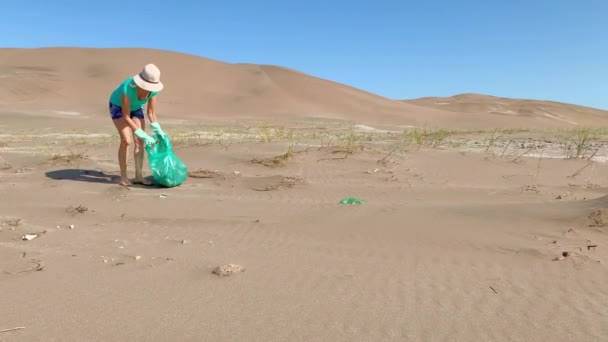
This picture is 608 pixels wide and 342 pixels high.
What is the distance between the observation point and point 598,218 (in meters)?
3.22

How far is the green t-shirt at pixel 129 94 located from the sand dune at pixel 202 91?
19.3 m

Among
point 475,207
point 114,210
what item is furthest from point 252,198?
point 475,207

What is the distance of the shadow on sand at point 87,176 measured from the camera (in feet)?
18.3

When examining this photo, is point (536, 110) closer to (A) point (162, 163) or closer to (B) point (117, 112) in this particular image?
(A) point (162, 163)

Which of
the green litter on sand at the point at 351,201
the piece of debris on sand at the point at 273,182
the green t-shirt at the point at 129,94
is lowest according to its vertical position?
the piece of debris on sand at the point at 273,182

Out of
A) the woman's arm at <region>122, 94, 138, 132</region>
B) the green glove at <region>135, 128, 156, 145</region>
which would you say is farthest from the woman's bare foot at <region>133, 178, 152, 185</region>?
the woman's arm at <region>122, 94, 138, 132</region>

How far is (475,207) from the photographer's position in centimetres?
398

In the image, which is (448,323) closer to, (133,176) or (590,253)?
(590,253)

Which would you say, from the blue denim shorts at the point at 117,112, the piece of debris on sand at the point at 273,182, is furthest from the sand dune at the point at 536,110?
the blue denim shorts at the point at 117,112

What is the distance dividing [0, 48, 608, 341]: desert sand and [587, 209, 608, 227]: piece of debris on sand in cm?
1

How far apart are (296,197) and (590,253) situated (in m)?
2.77

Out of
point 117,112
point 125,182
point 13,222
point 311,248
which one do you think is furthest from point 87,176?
point 311,248

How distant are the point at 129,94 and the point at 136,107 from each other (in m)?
0.26

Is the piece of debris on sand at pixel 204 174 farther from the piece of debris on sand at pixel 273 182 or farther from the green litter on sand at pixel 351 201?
the green litter on sand at pixel 351 201
